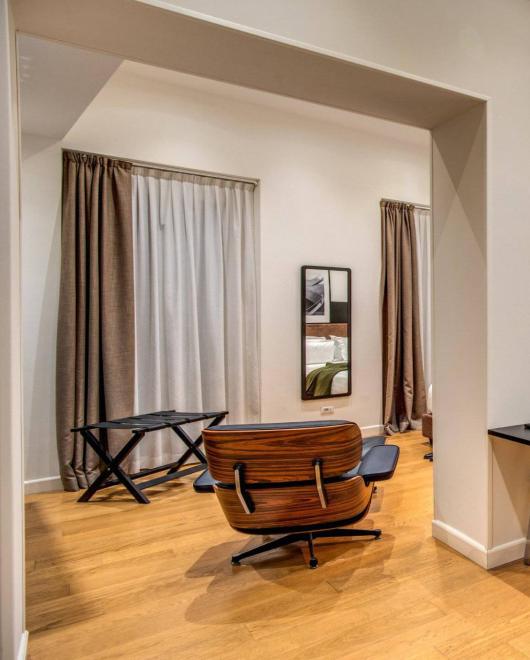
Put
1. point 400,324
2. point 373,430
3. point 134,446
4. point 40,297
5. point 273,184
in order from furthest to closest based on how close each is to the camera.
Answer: point 400,324 < point 373,430 < point 273,184 < point 40,297 < point 134,446

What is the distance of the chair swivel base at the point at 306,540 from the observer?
2.41 m

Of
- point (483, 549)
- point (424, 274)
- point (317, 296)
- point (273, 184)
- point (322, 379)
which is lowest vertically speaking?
point (483, 549)

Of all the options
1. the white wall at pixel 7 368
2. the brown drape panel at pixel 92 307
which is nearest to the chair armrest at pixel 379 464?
the white wall at pixel 7 368

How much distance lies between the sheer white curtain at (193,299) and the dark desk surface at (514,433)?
2.50 m

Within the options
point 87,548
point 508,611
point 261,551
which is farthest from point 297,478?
point 87,548

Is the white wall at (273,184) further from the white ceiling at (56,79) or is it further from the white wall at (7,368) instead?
the white wall at (7,368)

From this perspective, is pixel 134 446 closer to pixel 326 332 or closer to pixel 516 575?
pixel 326 332

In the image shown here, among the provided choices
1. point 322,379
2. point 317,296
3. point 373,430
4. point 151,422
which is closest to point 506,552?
point 151,422

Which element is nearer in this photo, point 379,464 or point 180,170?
point 379,464

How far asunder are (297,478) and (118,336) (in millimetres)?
2176

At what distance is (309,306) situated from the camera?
470 centimetres

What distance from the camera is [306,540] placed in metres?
2.56

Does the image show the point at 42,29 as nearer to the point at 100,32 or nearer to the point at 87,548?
the point at 100,32

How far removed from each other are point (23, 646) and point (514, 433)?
220cm
